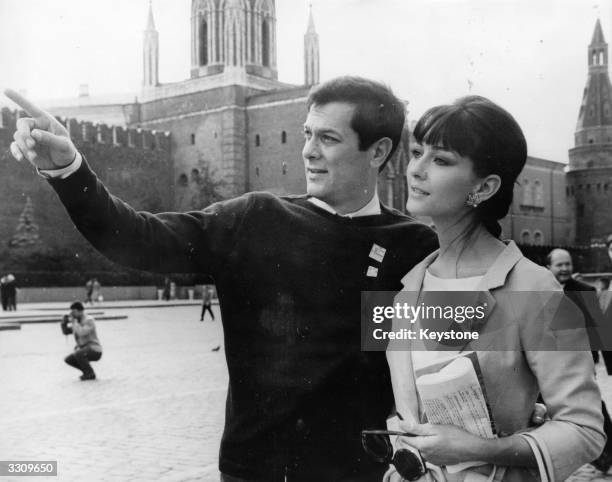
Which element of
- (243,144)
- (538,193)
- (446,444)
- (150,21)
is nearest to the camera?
(446,444)

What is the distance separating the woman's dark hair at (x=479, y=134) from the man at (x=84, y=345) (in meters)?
7.96

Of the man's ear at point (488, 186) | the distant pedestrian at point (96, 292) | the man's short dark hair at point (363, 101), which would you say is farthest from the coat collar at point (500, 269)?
the distant pedestrian at point (96, 292)

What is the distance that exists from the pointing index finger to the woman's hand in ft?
3.09

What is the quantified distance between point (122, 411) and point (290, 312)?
532 centimetres

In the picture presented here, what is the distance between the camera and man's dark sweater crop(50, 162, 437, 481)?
190 cm

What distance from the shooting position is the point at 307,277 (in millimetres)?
1944

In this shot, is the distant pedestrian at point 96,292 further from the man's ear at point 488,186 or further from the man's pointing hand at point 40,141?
the man's ear at point 488,186

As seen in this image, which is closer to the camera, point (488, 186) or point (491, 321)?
point (491, 321)

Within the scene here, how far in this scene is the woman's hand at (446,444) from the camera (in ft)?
5.03

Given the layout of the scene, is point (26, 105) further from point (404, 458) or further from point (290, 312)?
point (404, 458)

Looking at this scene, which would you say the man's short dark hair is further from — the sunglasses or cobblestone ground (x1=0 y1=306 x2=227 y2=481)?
cobblestone ground (x1=0 y1=306 x2=227 y2=481)

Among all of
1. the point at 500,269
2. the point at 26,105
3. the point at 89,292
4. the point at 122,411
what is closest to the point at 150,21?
the point at 26,105

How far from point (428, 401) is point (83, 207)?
2.59 ft

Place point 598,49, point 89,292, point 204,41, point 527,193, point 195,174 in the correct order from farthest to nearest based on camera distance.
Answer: point 195,174
point 89,292
point 527,193
point 204,41
point 598,49
